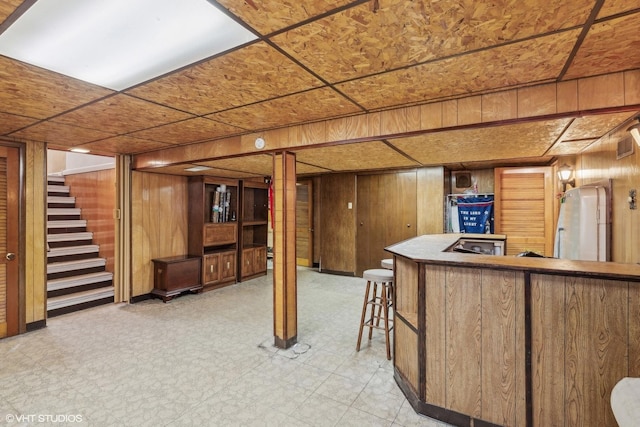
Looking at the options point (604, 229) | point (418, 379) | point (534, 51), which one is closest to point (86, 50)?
point (534, 51)

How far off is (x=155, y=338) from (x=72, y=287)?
6.81ft

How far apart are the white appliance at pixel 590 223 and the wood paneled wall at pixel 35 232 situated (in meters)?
5.72

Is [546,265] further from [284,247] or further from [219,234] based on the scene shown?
[219,234]

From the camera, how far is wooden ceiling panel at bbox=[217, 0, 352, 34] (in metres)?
1.22

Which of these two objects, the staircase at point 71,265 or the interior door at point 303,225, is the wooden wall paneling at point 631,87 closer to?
the interior door at point 303,225

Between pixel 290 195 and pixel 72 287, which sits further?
pixel 72 287

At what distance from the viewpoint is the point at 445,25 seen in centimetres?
136

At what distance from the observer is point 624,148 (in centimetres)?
218

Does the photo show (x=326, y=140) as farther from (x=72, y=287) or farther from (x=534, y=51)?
(x=72, y=287)

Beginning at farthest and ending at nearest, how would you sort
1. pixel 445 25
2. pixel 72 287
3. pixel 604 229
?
1. pixel 72 287
2. pixel 604 229
3. pixel 445 25

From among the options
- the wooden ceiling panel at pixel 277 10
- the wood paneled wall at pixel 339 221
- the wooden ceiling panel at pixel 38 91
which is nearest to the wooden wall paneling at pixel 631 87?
the wooden ceiling panel at pixel 277 10

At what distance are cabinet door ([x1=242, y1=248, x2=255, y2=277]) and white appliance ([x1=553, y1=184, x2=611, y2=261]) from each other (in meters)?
4.95

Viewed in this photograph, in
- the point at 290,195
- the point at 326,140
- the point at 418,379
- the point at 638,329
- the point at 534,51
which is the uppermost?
the point at 534,51

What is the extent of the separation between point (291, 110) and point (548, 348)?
7.85 feet
